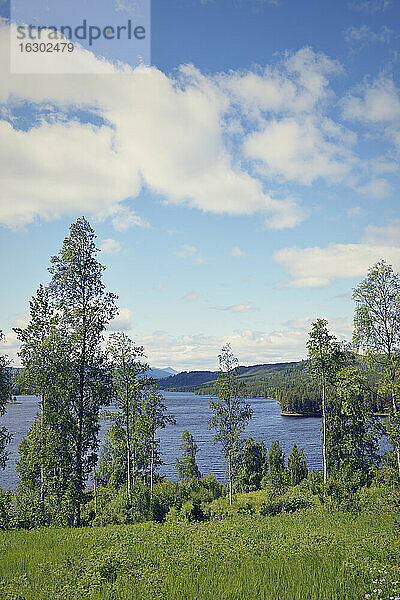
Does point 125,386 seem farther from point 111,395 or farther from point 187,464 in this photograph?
point 187,464

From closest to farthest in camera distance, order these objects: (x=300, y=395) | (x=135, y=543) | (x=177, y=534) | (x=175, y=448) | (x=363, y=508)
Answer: (x=135, y=543) → (x=177, y=534) → (x=363, y=508) → (x=175, y=448) → (x=300, y=395)

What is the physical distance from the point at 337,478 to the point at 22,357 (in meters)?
20.5

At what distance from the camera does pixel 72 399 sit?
21.0m

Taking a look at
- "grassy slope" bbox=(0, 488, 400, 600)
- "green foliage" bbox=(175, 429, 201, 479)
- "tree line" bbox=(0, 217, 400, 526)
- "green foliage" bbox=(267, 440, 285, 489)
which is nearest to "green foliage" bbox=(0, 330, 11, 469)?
"tree line" bbox=(0, 217, 400, 526)

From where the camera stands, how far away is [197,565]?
1081cm

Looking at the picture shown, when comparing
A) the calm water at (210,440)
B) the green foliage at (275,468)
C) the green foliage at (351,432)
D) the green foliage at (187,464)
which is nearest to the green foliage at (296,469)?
the green foliage at (275,468)

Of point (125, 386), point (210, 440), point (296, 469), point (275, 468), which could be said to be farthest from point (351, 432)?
point (210, 440)

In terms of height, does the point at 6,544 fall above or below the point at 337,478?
above

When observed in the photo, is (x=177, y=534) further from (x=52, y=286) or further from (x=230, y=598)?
(x=52, y=286)

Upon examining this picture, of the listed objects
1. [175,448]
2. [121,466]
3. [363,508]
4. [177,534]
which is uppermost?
[177,534]

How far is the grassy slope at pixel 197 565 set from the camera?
8.87 metres

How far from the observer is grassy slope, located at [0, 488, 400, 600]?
887 cm

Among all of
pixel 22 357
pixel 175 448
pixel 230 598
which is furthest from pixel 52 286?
pixel 175 448

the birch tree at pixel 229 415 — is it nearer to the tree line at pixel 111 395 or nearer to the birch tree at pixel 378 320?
the tree line at pixel 111 395
